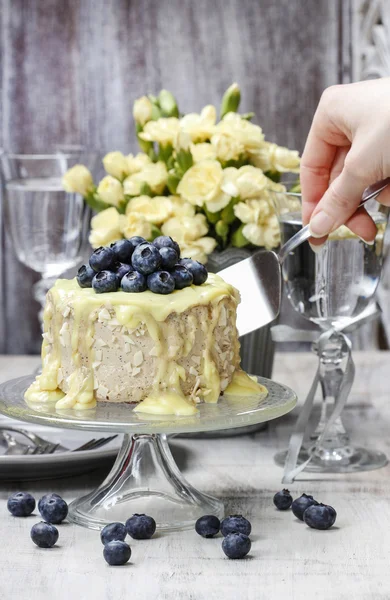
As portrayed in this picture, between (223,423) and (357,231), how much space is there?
415 millimetres

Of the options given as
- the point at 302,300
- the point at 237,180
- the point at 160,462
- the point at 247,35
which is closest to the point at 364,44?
the point at 247,35

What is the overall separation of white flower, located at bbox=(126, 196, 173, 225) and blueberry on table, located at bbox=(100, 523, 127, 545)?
604 mm

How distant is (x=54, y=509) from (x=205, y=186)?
0.58 metres

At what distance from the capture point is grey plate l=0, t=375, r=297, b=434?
1.00 meters

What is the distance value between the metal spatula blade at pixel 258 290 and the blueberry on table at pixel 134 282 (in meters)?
0.29

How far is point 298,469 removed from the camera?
1290 millimetres

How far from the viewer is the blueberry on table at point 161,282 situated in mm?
1095

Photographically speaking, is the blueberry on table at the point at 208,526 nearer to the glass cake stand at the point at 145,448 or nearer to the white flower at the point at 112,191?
the glass cake stand at the point at 145,448

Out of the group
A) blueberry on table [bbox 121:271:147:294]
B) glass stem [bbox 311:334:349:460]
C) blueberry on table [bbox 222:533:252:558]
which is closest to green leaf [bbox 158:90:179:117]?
glass stem [bbox 311:334:349:460]

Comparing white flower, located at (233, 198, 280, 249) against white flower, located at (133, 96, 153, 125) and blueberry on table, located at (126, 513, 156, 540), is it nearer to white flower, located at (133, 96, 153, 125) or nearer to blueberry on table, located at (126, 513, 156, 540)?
white flower, located at (133, 96, 153, 125)

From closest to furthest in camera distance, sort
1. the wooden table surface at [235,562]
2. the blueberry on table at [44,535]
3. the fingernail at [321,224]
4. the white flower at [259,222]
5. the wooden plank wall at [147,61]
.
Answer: the wooden table surface at [235,562] → the blueberry on table at [44,535] → the fingernail at [321,224] → the white flower at [259,222] → the wooden plank wall at [147,61]

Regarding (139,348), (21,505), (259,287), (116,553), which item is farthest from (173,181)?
(116,553)

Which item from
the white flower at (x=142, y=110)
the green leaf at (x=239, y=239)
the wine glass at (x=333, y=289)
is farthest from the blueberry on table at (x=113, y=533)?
the white flower at (x=142, y=110)

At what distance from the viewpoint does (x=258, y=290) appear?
53.8 inches
